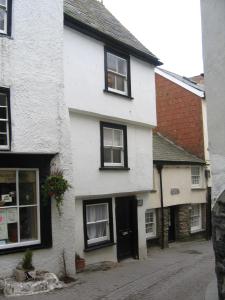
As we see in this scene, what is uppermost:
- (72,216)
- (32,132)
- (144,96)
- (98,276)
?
(144,96)

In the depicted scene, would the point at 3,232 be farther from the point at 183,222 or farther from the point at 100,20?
the point at 183,222

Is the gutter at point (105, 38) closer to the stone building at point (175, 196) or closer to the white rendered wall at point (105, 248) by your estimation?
the stone building at point (175, 196)

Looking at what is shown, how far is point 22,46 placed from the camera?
1179 cm

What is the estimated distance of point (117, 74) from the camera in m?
Answer: 16.1

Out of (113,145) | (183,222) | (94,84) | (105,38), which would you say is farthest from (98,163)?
(183,222)

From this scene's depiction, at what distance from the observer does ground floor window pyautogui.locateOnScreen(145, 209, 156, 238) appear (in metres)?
19.9

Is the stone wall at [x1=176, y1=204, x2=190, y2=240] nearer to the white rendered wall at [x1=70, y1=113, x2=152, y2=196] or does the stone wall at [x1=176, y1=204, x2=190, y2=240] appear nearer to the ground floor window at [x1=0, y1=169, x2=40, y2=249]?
the white rendered wall at [x1=70, y1=113, x2=152, y2=196]

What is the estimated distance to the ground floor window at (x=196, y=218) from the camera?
23406mm

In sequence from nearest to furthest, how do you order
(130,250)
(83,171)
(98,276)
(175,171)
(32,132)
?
(32,132)
(98,276)
(83,171)
(130,250)
(175,171)

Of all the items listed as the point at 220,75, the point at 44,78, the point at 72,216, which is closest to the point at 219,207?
the point at 220,75

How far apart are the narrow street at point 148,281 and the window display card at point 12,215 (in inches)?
83.1

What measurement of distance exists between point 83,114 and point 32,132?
3.08 meters

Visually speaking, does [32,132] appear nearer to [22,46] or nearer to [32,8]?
[22,46]

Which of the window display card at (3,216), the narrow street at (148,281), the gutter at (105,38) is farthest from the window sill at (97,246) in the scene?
Answer: the gutter at (105,38)
